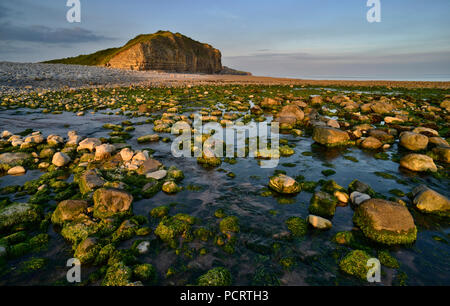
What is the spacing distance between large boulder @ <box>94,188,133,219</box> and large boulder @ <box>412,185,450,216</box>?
784 centimetres

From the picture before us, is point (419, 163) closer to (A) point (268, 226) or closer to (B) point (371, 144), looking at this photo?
(B) point (371, 144)

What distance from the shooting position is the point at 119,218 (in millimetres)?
5406

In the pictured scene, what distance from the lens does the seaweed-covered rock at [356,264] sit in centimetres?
409

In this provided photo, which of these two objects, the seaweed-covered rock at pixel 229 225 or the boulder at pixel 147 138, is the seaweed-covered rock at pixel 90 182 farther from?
the boulder at pixel 147 138

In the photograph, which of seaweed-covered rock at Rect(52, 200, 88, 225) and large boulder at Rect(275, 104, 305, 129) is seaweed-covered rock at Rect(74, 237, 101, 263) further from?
large boulder at Rect(275, 104, 305, 129)

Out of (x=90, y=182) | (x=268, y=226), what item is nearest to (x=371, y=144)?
(x=268, y=226)

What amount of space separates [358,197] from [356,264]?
2.48 m

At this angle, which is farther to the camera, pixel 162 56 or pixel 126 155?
pixel 162 56

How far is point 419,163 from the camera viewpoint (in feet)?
27.5

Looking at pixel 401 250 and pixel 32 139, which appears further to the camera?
pixel 32 139

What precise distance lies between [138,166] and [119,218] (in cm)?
291

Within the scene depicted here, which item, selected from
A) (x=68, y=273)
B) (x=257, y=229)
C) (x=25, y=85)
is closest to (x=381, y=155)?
(x=257, y=229)

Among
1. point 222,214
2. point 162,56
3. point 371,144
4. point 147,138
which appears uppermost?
point 162,56

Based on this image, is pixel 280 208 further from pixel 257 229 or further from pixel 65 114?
pixel 65 114
